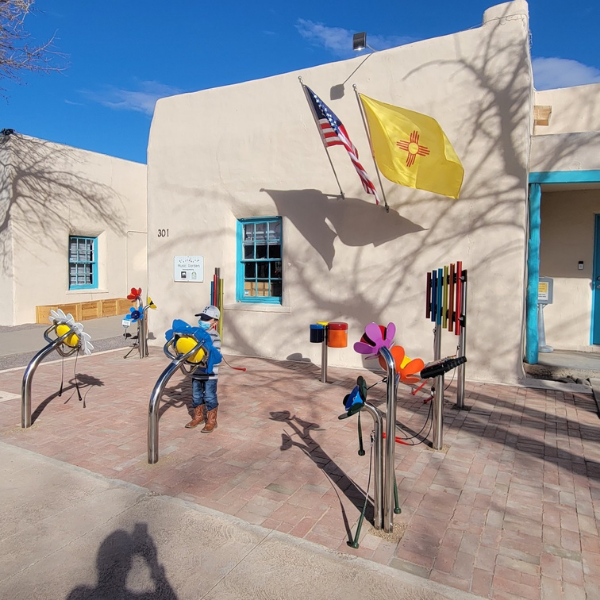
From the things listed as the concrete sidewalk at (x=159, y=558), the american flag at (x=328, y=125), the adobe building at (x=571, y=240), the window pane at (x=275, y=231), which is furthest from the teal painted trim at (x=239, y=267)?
the concrete sidewalk at (x=159, y=558)

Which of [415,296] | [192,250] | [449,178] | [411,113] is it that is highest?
[411,113]

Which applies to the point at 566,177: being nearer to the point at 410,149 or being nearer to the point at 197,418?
the point at 410,149

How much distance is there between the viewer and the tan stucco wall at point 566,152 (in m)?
7.59

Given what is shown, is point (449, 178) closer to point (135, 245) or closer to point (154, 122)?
point (154, 122)

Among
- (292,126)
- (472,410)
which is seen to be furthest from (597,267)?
(292,126)

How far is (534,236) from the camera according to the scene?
8.06 metres

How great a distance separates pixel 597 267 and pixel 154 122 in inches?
366

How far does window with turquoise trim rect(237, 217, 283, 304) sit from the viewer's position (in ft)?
31.3

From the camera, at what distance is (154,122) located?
419 inches

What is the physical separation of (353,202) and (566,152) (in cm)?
336

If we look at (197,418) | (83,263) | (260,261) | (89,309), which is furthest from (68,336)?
(83,263)

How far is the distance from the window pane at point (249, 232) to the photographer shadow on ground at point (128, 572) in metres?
6.99

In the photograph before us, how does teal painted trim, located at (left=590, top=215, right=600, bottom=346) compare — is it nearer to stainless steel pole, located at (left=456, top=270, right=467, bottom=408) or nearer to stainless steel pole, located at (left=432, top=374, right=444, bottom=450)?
stainless steel pole, located at (left=456, top=270, right=467, bottom=408)

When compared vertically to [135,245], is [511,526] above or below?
below
